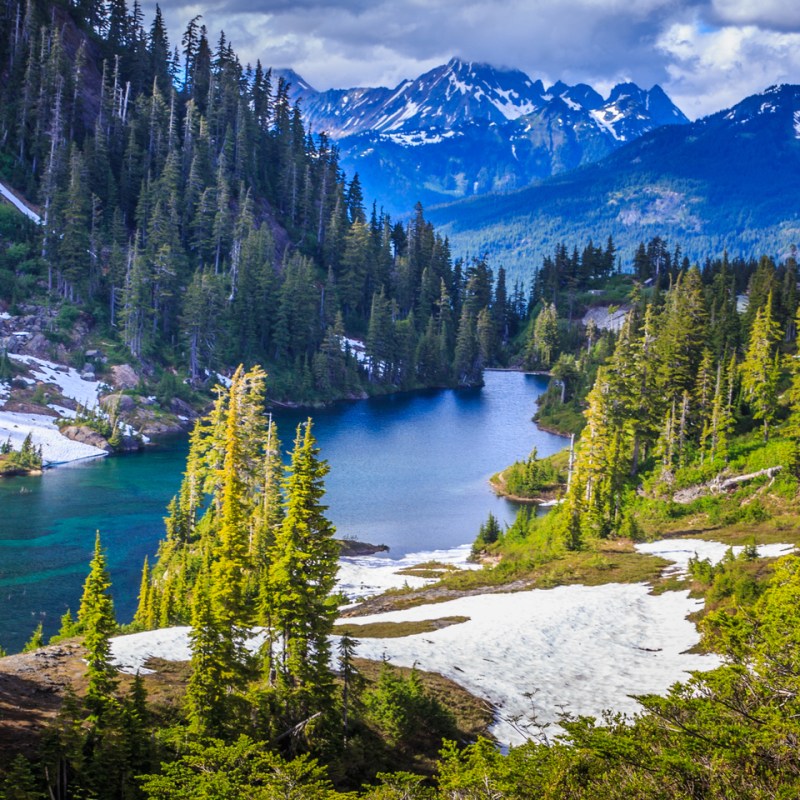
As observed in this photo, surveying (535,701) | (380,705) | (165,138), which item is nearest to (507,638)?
(535,701)

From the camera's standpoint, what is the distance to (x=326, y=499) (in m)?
63.4

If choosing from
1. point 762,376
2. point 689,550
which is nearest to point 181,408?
point 762,376

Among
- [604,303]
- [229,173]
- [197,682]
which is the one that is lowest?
[197,682]

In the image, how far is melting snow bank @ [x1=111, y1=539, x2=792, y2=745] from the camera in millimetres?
22828

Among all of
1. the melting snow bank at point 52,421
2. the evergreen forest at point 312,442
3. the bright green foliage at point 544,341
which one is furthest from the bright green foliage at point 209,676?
the bright green foliage at point 544,341

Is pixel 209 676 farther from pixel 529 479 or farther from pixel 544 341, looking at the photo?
pixel 544 341

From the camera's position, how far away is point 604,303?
170000 mm

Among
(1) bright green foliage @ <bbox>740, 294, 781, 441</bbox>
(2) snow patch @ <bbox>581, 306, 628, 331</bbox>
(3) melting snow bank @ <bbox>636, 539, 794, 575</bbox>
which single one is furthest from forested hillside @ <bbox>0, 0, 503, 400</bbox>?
(3) melting snow bank @ <bbox>636, 539, 794, 575</bbox>

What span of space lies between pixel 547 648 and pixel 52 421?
63.9 m

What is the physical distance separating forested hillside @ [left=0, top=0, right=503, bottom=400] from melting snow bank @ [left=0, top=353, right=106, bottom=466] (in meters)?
9.49

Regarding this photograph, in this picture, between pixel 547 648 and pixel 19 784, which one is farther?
pixel 547 648

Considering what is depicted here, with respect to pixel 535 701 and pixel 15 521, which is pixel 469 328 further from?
pixel 535 701

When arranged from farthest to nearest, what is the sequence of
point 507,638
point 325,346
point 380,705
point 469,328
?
1. point 469,328
2. point 325,346
3. point 507,638
4. point 380,705

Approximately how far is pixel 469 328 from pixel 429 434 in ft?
200
